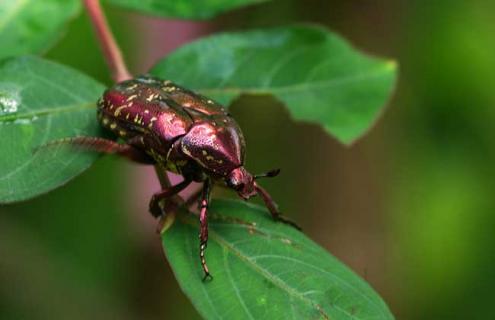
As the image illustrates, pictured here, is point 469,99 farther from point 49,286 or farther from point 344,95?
point 49,286

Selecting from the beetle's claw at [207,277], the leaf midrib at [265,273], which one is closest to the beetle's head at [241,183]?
the leaf midrib at [265,273]

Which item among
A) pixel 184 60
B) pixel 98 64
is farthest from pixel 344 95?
pixel 98 64

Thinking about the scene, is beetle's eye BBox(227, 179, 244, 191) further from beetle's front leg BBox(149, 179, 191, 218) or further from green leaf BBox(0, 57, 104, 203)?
green leaf BBox(0, 57, 104, 203)

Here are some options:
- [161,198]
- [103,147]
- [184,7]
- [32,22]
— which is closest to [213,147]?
[161,198]

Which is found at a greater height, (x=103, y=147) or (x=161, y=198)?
(x=103, y=147)

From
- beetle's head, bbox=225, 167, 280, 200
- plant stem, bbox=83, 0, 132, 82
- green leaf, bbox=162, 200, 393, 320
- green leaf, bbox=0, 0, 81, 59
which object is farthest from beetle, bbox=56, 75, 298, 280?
green leaf, bbox=0, 0, 81, 59

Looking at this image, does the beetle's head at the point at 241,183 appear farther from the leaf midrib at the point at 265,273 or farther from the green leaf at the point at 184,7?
the green leaf at the point at 184,7

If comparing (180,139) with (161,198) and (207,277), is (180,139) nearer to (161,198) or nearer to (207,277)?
(161,198)
